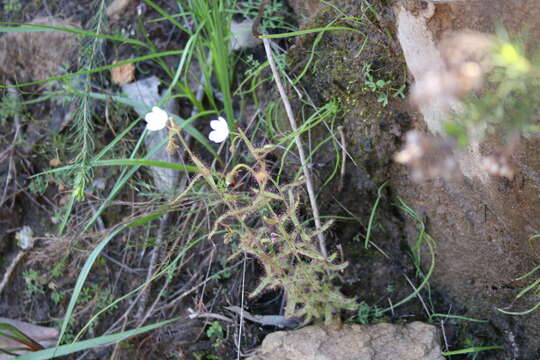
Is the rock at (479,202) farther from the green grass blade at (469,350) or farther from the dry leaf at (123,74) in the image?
the dry leaf at (123,74)

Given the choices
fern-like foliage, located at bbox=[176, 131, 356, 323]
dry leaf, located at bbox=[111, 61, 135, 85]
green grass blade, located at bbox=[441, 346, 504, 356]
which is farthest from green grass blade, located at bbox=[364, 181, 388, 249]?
dry leaf, located at bbox=[111, 61, 135, 85]

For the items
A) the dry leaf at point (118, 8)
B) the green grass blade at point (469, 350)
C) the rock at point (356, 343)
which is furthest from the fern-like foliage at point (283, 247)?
the dry leaf at point (118, 8)

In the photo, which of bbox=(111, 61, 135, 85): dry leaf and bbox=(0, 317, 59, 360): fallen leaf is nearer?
bbox=(0, 317, 59, 360): fallen leaf

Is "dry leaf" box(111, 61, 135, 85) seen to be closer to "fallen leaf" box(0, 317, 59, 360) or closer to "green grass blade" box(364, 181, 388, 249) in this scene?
"fallen leaf" box(0, 317, 59, 360)

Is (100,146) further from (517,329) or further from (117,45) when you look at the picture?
(517,329)

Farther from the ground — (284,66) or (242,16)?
(242,16)

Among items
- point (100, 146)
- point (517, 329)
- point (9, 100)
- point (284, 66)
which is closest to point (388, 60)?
point (284, 66)
